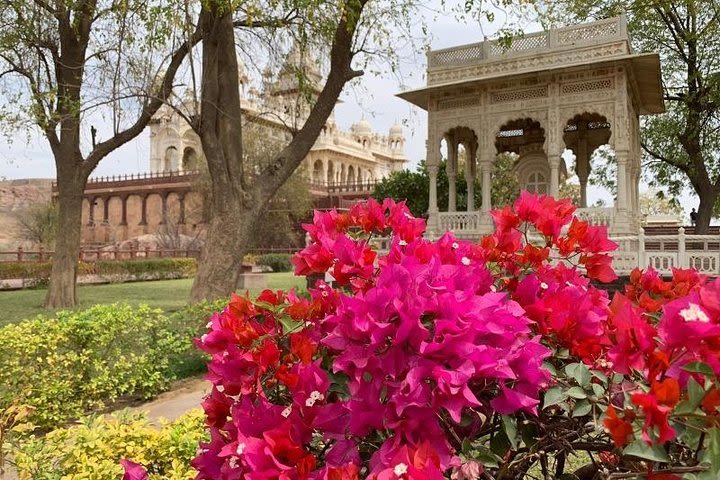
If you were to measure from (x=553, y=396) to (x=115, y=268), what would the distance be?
24938mm

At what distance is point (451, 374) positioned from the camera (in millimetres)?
1160

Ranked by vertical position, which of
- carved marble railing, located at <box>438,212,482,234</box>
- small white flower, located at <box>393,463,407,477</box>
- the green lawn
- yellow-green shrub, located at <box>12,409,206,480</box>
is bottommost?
the green lawn

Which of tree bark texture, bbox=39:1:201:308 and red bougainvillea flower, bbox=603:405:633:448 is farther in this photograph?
tree bark texture, bbox=39:1:201:308

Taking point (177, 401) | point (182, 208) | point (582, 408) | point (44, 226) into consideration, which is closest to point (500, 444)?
point (582, 408)

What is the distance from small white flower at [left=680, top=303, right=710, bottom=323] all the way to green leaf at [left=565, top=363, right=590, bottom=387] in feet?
1.15

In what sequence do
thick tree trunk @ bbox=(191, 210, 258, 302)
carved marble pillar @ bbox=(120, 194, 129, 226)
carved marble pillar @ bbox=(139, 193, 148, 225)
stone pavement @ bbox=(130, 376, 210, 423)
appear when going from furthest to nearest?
carved marble pillar @ bbox=(120, 194, 129, 226) → carved marble pillar @ bbox=(139, 193, 148, 225) → thick tree trunk @ bbox=(191, 210, 258, 302) → stone pavement @ bbox=(130, 376, 210, 423)

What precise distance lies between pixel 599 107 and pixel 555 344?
12166 millimetres

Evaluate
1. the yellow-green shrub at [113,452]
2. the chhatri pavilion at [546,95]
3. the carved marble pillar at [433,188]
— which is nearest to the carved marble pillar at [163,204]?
the chhatri pavilion at [546,95]

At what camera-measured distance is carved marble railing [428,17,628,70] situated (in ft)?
39.5

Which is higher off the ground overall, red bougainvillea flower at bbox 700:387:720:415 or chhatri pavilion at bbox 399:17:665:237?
chhatri pavilion at bbox 399:17:665:237

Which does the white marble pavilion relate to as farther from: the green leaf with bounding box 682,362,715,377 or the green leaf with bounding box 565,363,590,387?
the green leaf with bounding box 682,362,715,377

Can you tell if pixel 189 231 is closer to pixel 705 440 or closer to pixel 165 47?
pixel 165 47

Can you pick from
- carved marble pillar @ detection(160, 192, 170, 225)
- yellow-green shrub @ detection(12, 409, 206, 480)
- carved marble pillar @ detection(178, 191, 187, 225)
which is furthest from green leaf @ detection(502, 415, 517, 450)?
carved marble pillar @ detection(160, 192, 170, 225)

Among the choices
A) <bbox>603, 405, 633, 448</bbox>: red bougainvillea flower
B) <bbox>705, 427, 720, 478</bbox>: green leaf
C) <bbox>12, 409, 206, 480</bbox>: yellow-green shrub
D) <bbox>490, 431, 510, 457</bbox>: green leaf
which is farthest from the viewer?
<bbox>12, 409, 206, 480</bbox>: yellow-green shrub
